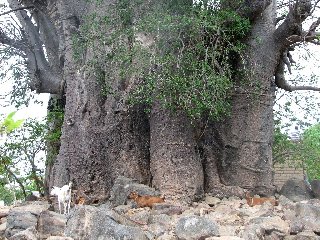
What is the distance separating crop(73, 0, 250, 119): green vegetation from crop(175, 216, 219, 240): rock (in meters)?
1.54

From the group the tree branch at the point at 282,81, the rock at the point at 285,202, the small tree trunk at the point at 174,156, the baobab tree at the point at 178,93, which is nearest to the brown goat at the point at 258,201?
the rock at the point at 285,202

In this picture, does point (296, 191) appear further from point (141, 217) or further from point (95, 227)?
point (95, 227)

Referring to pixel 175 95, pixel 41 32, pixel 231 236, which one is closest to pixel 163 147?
pixel 175 95

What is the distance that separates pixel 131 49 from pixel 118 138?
126 centimetres

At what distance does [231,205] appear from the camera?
589cm

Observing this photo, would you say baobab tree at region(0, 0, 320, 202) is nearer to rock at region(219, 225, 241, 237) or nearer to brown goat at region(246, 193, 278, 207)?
brown goat at region(246, 193, 278, 207)

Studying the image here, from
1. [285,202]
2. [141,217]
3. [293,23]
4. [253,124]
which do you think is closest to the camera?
[141,217]

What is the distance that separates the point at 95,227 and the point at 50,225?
0.51m

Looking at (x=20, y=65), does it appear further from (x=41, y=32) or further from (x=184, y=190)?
(x=184, y=190)

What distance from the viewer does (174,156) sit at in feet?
20.6

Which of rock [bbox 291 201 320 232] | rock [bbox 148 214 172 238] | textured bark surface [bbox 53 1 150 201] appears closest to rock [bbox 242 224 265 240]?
rock [bbox 291 201 320 232]

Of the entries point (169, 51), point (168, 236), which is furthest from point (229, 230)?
point (169, 51)

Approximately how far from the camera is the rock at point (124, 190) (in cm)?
591

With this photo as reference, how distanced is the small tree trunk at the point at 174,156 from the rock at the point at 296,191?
42.2 inches
